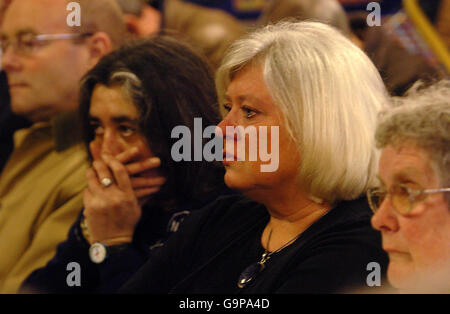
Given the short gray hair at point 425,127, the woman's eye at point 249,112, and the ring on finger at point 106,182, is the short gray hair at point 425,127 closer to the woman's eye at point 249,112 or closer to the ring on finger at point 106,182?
the woman's eye at point 249,112

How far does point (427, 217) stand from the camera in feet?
3.94

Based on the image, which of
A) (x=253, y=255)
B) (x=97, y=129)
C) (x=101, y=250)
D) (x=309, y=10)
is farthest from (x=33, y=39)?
(x=253, y=255)

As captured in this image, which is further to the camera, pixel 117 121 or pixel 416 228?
pixel 117 121

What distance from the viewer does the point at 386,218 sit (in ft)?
4.15

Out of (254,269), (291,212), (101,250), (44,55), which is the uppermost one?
(44,55)

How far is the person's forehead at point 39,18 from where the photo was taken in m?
2.18

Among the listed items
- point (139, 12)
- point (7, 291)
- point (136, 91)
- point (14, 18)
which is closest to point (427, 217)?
point (136, 91)

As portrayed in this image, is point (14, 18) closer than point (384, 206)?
No

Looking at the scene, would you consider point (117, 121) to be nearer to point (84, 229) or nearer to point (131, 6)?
point (84, 229)

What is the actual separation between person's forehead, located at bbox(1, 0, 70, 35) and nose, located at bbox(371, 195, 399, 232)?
1269 mm

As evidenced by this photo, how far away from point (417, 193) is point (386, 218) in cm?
8

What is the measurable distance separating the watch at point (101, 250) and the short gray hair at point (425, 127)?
0.80 metres

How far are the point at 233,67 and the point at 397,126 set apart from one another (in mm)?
454

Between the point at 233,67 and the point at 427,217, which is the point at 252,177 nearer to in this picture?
the point at 233,67
